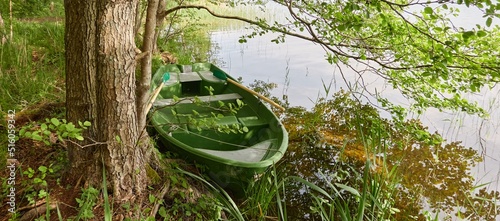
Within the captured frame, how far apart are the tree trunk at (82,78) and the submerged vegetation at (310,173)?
0.45 ft

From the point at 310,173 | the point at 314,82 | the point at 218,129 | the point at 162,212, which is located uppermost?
the point at 314,82

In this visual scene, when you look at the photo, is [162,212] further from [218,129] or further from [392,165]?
[392,165]

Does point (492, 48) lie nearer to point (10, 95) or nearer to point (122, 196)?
point (122, 196)

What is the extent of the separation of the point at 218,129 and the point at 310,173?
1686 mm

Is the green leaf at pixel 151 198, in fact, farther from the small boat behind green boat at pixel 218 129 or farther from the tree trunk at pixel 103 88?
the small boat behind green boat at pixel 218 129

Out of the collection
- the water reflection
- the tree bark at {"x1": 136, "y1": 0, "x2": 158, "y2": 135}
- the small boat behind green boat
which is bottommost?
the water reflection

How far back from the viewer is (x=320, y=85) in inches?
246

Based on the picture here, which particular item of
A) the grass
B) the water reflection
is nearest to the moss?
the water reflection

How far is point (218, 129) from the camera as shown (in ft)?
6.98

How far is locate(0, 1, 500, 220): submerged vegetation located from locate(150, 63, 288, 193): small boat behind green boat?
0.14 meters

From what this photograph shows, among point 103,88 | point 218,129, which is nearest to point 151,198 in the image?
point 218,129

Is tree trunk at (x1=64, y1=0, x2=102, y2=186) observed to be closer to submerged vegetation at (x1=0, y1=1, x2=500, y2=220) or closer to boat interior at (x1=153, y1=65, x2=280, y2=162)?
submerged vegetation at (x1=0, y1=1, x2=500, y2=220)

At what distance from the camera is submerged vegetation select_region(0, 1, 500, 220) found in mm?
1886

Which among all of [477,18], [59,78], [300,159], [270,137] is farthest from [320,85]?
[477,18]
